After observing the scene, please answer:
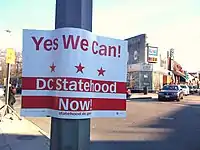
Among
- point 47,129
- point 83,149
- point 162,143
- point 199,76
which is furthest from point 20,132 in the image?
point 199,76

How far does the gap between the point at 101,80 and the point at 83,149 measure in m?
0.65

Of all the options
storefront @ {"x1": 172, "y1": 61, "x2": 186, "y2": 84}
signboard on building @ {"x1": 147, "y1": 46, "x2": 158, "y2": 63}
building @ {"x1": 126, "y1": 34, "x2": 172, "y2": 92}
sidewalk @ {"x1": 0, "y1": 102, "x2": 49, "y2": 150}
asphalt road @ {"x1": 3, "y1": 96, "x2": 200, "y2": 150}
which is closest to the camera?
sidewalk @ {"x1": 0, "y1": 102, "x2": 49, "y2": 150}

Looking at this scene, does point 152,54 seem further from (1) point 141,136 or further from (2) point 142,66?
(1) point 141,136

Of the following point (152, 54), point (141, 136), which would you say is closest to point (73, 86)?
point (141, 136)

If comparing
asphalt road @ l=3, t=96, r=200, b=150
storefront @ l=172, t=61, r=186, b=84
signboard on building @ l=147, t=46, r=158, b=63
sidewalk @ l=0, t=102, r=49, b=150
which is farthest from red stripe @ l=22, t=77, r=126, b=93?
storefront @ l=172, t=61, r=186, b=84

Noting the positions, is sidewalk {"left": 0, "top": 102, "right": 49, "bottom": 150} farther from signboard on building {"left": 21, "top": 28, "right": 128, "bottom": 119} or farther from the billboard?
the billboard

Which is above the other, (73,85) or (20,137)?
(73,85)

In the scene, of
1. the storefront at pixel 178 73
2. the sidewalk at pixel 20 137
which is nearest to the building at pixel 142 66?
the storefront at pixel 178 73

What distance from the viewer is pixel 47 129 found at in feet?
43.0

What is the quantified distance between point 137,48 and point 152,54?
2665 millimetres

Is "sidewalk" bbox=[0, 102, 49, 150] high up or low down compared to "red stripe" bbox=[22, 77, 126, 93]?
down

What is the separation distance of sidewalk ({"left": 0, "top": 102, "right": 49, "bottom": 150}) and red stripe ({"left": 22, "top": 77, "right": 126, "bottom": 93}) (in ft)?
19.6

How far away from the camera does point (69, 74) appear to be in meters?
3.01

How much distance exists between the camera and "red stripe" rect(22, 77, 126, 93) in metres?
3.01
